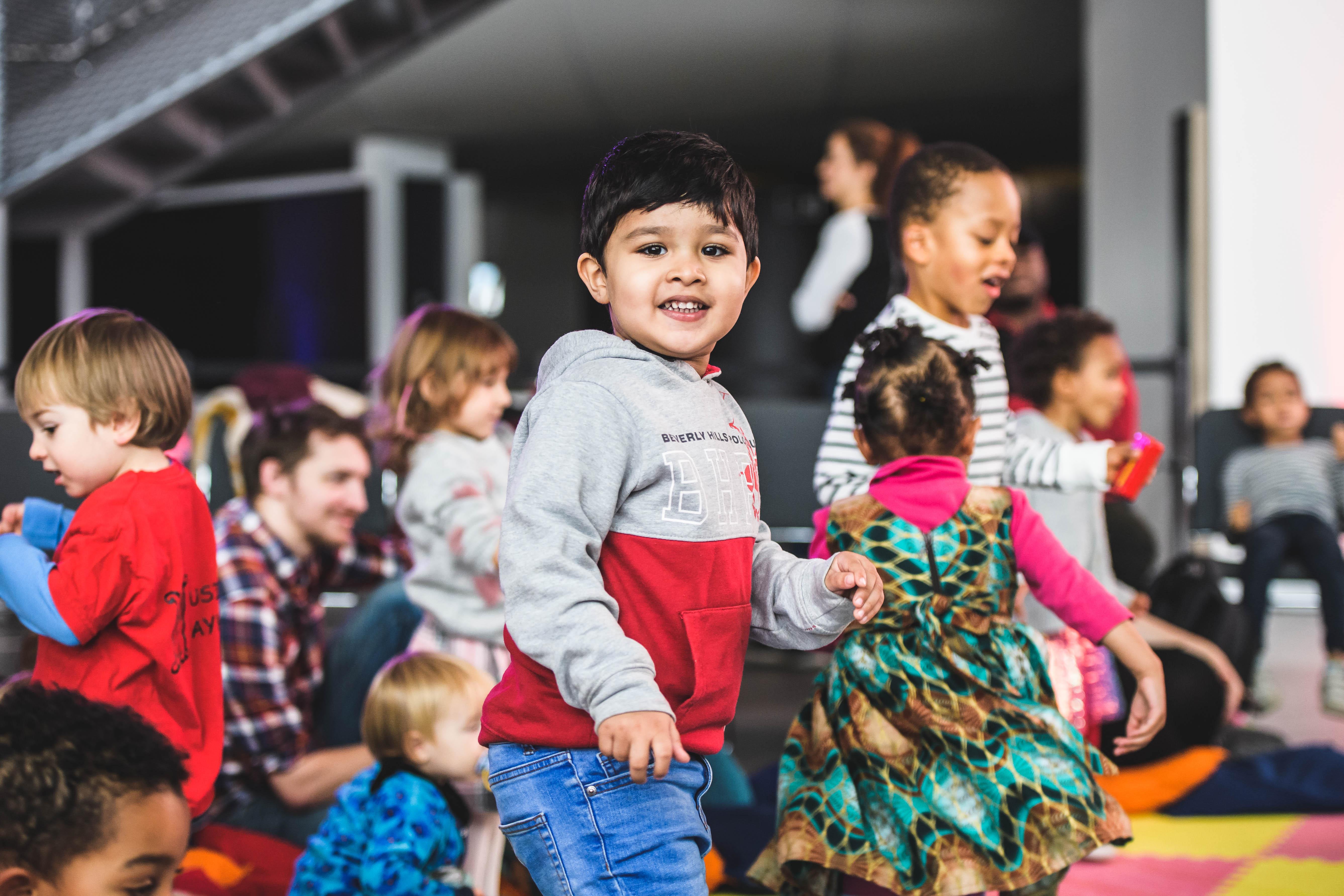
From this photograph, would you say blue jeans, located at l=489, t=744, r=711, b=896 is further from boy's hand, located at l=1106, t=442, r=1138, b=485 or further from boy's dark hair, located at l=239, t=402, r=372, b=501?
boy's dark hair, located at l=239, t=402, r=372, b=501

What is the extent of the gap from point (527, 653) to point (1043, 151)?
10.9m

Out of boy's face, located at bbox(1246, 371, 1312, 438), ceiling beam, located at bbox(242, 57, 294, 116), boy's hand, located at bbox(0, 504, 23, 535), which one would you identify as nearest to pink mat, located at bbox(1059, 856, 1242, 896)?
boy's hand, located at bbox(0, 504, 23, 535)

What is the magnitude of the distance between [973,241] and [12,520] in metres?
1.43

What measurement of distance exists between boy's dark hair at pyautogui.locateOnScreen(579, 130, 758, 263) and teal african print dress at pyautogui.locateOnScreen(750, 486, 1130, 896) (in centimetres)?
51

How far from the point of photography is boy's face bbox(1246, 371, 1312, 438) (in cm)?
405

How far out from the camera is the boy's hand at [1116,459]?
64.6 inches

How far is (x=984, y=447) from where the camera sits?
179 centimetres

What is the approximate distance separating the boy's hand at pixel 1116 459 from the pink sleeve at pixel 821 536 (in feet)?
1.38

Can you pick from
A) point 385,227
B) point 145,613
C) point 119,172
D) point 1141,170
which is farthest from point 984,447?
point 385,227

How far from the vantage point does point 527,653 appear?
3.60 ft

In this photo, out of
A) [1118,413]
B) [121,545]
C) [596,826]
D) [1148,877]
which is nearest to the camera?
[596,826]

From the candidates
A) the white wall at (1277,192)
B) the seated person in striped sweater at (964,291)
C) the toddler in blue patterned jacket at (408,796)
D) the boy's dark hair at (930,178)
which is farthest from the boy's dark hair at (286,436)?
the white wall at (1277,192)

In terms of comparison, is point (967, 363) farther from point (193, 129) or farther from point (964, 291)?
point (193, 129)

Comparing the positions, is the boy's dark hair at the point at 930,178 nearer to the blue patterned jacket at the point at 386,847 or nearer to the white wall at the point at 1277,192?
the blue patterned jacket at the point at 386,847
